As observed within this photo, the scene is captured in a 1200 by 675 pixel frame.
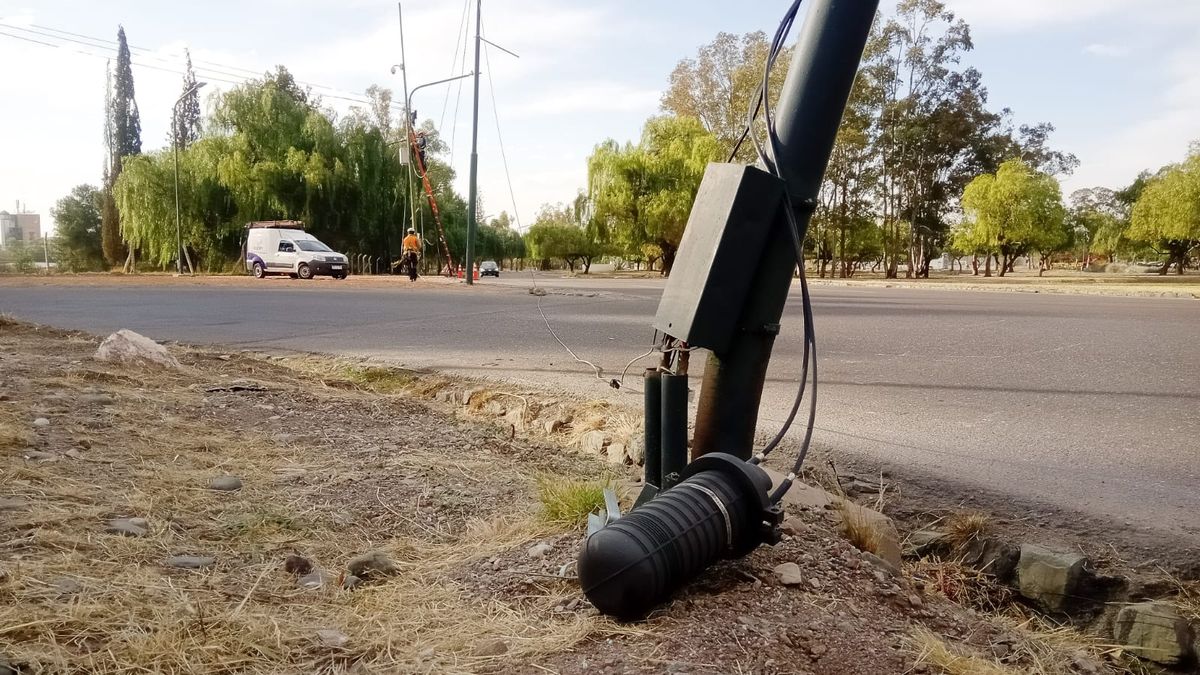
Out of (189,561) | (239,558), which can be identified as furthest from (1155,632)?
(189,561)

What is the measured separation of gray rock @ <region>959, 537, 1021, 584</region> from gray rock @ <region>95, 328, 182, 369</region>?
16.8 feet

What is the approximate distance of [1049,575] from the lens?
2.86m

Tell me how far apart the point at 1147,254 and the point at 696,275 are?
304 feet

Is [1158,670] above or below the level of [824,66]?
below

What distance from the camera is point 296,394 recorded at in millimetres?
5133

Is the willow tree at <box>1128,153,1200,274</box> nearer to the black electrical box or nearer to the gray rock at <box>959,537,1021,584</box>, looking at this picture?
the gray rock at <box>959,537,1021,584</box>

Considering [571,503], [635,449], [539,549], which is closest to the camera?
[539,549]

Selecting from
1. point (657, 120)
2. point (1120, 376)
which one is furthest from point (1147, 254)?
point (1120, 376)

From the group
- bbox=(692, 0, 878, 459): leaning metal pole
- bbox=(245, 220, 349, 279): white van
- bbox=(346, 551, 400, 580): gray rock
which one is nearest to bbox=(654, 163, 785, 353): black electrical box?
bbox=(692, 0, 878, 459): leaning metal pole

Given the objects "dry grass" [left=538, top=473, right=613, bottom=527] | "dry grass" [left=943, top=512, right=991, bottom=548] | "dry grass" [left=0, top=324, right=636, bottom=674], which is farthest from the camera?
"dry grass" [left=943, top=512, right=991, bottom=548]

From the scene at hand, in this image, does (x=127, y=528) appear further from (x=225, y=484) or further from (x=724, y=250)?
(x=724, y=250)

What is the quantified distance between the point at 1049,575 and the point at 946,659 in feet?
3.94

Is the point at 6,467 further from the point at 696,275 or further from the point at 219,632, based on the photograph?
the point at 696,275

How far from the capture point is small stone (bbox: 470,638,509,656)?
190 centimetres
